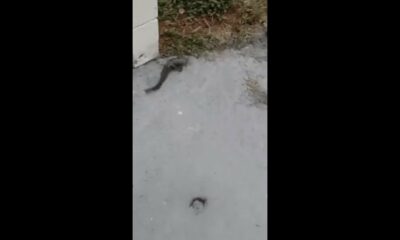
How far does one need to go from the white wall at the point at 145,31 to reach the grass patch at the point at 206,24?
9 cm

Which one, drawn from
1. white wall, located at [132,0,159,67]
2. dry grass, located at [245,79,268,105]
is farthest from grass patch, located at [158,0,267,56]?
dry grass, located at [245,79,268,105]

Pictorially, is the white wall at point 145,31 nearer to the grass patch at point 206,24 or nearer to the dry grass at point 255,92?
the grass patch at point 206,24

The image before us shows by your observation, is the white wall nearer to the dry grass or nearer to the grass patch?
the grass patch

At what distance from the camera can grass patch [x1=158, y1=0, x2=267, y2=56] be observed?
382cm

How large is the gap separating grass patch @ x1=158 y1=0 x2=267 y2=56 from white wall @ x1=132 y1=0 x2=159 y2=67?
93 millimetres

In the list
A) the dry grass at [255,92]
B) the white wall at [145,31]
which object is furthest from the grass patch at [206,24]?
the dry grass at [255,92]

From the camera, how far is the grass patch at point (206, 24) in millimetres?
3824

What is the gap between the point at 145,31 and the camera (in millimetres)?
3600
